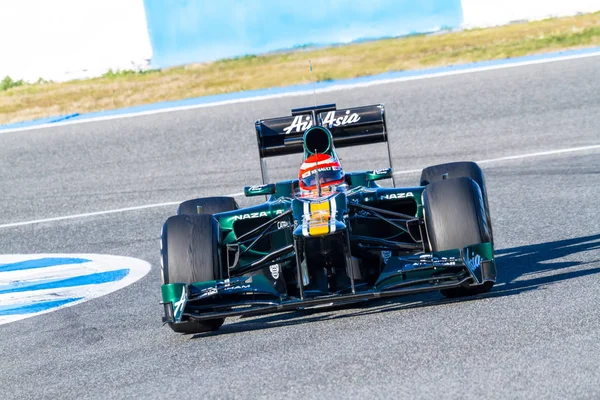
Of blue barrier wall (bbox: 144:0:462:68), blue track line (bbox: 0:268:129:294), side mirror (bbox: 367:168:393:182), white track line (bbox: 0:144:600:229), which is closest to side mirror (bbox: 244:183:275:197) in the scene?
side mirror (bbox: 367:168:393:182)

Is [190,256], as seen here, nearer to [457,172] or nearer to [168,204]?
[457,172]

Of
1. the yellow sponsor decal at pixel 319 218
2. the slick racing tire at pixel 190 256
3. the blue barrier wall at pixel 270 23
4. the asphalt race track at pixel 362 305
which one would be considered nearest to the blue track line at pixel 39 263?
the asphalt race track at pixel 362 305

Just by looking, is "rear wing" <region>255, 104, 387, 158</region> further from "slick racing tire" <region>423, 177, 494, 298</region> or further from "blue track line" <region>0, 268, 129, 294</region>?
"blue track line" <region>0, 268, 129, 294</region>

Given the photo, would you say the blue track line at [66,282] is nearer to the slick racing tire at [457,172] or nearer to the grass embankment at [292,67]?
the slick racing tire at [457,172]

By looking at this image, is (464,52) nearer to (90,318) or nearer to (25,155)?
(25,155)

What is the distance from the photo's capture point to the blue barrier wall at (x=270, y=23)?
1825 centimetres

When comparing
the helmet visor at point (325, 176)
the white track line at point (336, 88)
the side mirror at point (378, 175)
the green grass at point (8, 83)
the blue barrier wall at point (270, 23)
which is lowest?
the side mirror at point (378, 175)

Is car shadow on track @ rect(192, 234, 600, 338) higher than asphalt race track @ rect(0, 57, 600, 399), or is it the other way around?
asphalt race track @ rect(0, 57, 600, 399)

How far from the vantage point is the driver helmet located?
7766 millimetres

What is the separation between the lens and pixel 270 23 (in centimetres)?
1847

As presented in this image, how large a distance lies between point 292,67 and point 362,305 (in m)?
11.2

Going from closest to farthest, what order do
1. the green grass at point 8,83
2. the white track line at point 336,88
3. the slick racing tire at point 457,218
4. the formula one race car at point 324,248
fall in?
1. the formula one race car at point 324,248
2. the slick racing tire at point 457,218
3. the white track line at point 336,88
4. the green grass at point 8,83

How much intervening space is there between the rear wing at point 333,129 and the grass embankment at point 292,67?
8.59 m

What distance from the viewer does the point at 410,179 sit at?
503 inches
